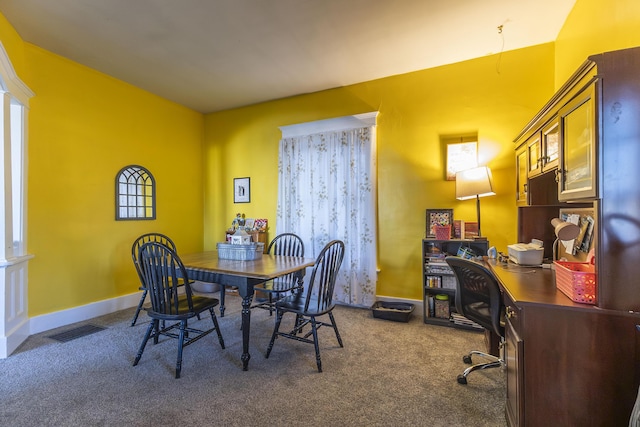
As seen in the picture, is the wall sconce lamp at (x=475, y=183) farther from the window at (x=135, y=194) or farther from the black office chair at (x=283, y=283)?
the window at (x=135, y=194)

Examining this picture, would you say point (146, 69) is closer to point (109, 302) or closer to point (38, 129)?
point (38, 129)

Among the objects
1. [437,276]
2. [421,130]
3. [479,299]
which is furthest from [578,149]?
[421,130]

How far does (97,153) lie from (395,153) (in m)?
3.43

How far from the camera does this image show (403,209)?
362cm

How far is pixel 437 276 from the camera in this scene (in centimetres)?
322

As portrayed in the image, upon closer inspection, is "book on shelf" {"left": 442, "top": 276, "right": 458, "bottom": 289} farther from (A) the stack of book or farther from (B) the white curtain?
(B) the white curtain

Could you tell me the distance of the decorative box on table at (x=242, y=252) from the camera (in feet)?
9.45

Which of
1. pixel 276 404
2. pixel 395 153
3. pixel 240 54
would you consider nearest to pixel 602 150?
pixel 276 404

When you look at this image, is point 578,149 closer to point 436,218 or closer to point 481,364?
point 481,364

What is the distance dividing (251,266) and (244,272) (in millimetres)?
262

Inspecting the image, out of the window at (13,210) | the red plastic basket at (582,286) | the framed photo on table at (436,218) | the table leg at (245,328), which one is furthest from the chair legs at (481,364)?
the window at (13,210)

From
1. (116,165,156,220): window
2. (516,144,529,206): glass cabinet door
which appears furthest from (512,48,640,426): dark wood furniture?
(116,165,156,220): window

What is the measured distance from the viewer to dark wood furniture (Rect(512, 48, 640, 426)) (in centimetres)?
127

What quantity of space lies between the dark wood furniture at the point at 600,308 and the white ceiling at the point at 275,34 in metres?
1.53
